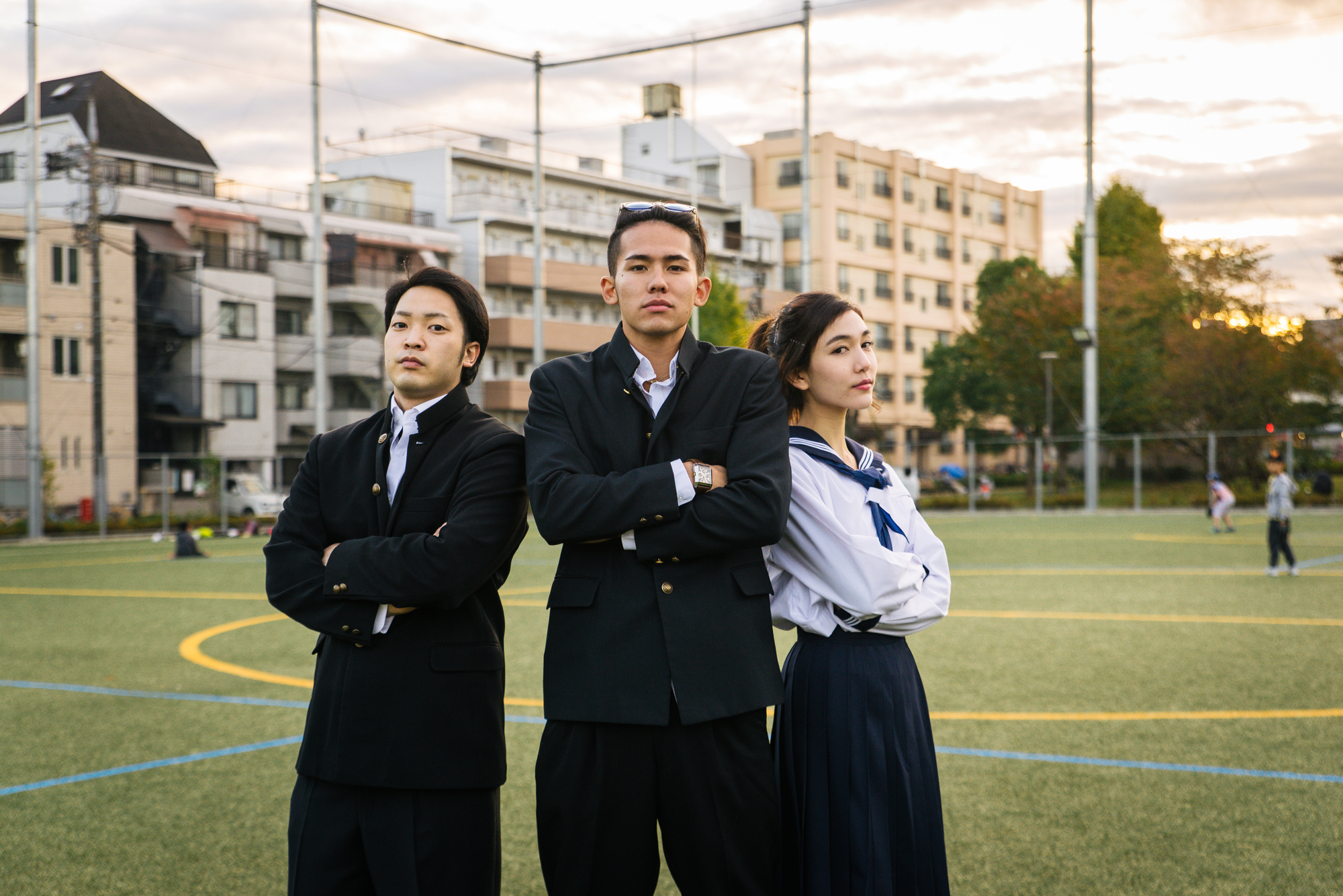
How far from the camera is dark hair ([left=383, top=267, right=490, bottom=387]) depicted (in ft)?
9.60

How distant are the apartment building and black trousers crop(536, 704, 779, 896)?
39.4 m

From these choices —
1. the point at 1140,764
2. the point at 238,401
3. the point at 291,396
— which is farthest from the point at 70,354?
the point at 1140,764

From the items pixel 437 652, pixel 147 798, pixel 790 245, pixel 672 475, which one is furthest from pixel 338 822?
pixel 790 245

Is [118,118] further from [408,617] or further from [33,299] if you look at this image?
[408,617]

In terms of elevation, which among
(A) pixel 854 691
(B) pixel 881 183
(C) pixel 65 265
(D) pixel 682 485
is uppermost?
(B) pixel 881 183

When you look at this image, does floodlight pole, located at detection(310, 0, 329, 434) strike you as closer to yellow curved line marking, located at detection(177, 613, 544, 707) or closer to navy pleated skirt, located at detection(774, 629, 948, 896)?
yellow curved line marking, located at detection(177, 613, 544, 707)

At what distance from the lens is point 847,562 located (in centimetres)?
281

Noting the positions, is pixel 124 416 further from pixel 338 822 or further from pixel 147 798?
pixel 338 822

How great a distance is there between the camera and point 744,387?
281cm

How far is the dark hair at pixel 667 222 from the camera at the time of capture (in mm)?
2777

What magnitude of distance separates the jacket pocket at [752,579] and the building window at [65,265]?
3267 cm

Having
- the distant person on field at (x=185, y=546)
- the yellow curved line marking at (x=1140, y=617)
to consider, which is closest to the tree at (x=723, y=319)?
the distant person on field at (x=185, y=546)

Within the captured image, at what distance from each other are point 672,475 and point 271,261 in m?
39.1

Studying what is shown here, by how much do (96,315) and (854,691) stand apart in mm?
31546
